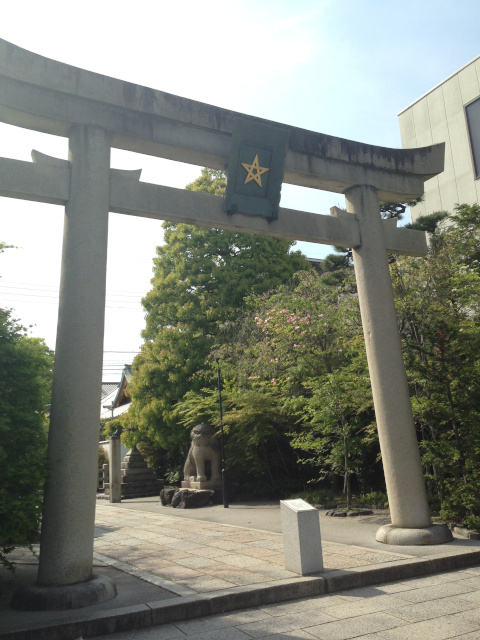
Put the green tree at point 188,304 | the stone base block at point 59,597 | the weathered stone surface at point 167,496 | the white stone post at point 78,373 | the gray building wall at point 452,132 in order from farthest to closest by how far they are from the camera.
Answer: the green tree at point 188,304
the gray building wall at point 452,132
the weathered stone surface at point 167,496
the white stone post at point 78,373
the stone base block at point 59,597

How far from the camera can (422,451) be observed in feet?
34.6

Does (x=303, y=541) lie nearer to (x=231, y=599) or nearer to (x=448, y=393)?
(x=231, y=599)

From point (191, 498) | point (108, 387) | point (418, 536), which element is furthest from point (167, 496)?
point (108, 387)

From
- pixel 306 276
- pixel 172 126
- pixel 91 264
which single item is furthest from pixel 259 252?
pixel 91 264

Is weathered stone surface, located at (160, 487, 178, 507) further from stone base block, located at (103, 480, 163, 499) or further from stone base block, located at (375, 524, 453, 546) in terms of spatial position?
stone base block, located at (375, 524, 453, 546)

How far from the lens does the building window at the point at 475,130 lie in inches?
740

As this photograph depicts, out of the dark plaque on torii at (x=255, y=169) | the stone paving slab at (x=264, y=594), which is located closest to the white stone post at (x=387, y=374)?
the stone paving slab at (x=264, y=594)

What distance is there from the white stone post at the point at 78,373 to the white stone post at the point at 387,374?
443 centimetres

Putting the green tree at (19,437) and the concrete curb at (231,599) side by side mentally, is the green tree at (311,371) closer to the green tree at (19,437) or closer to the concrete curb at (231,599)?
the concrete curb at (231,599)

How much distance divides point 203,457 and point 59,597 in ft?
40.6

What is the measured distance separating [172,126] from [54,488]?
16.9 ft

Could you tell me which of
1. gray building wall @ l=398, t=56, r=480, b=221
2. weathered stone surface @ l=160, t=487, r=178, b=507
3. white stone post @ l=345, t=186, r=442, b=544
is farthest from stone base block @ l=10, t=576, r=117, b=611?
gray building wall @ l=398, t=56, r=480, b=221

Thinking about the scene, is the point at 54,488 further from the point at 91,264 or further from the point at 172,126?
the point at 172,126

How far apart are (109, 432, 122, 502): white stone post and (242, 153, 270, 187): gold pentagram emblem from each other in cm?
1491
